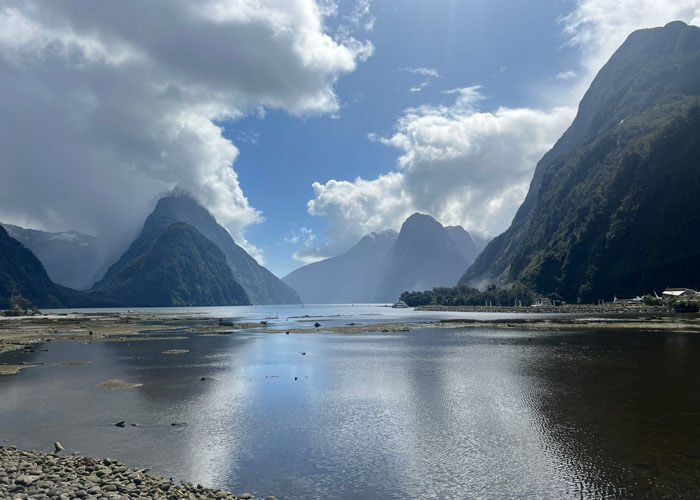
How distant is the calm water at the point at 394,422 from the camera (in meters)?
21.3

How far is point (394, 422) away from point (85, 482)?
1919 centimetres

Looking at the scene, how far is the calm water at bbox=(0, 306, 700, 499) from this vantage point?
21.3m

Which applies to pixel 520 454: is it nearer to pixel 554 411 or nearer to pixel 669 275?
pixel 554 411

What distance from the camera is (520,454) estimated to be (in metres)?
24.6

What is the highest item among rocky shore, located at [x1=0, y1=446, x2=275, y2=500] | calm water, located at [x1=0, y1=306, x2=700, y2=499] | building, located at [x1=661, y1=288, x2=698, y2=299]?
building, located at [x1=661, y1=288, x2=698, y2=299]

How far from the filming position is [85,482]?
1902cm

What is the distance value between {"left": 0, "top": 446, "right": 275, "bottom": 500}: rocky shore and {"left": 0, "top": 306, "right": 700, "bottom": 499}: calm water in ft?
5.87

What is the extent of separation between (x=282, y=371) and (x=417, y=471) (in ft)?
115

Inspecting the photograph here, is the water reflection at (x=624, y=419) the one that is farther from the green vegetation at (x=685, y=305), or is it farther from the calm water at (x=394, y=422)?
the green vegetation at (x=685, y=305)

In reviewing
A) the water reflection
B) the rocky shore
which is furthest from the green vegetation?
the rocky shore

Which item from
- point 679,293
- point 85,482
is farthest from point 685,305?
A: point 85,482

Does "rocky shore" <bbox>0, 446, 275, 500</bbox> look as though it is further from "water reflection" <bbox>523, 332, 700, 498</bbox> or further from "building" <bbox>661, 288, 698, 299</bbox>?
"building" <bbox>661, 288, 698, 299</bbox>

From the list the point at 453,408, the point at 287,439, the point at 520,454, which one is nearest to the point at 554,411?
the point at 453,408

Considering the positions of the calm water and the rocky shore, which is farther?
the calm water
